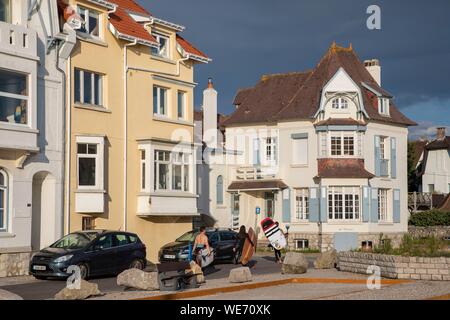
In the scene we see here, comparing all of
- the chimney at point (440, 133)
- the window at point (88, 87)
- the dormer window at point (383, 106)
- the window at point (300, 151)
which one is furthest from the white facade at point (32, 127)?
the chimney at point (440, 133)

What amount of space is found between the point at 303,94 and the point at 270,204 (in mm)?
6737

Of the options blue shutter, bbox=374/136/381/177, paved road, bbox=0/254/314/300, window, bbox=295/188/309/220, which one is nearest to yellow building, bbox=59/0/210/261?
paved road, bbox=0/254/314/300

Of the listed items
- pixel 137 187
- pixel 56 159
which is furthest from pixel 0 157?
pixel 137 187

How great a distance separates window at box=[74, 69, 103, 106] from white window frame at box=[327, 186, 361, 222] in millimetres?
18203

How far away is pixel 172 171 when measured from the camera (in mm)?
34250

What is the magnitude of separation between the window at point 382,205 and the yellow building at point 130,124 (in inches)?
612

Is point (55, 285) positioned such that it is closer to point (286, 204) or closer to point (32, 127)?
point (32, 127)

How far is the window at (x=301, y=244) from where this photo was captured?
46.6 metres

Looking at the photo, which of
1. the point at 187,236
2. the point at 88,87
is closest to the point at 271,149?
the point at 187,236

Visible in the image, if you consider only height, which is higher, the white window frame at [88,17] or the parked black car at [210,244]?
the white window frame at [88,17]

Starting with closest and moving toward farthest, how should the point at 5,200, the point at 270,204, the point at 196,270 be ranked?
the point at 196,270, the point at 5,200, the point at 270,204

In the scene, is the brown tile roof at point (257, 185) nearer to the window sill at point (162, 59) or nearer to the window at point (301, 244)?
the window at point (301, 244)

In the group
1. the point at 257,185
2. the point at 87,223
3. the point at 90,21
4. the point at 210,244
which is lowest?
the point at 210,244
